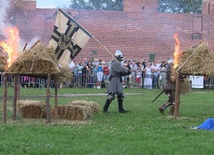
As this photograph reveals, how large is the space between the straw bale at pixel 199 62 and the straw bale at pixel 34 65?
3378mm

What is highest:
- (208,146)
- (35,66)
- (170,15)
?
(170,15)

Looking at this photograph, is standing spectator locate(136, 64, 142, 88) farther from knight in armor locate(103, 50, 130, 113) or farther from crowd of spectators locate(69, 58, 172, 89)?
knight in armor locate(103, 50, 130, 113)

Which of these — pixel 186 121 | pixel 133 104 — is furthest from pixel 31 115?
pixel 133 104

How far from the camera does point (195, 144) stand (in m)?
10.2

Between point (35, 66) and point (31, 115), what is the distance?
74.2 inches

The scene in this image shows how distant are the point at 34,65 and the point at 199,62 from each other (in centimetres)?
420

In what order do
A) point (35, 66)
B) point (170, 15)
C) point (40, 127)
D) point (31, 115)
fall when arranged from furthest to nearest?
point (170, 15) < point (31, 115) < point (35, 66) < point (40, 127)

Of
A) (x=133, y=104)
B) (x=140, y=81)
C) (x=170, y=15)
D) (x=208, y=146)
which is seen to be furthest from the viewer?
(x=170, y=15)

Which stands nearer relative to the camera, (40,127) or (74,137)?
(74,137)

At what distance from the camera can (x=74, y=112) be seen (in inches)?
575

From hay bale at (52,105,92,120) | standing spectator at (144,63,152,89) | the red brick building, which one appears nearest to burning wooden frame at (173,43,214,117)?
hay bale at (52,105,92,120)

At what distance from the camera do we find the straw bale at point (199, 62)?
47.9ft

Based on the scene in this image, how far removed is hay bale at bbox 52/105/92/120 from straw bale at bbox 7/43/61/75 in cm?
136

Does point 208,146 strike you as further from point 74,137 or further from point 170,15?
point 170,15
